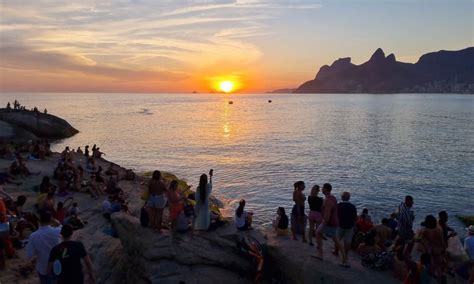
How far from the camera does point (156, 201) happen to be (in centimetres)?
1310

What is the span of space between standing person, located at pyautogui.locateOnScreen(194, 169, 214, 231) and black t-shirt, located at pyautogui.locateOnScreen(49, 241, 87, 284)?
5.92 metres

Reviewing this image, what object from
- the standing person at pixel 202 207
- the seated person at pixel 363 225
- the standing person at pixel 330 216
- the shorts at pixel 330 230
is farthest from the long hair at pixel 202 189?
the seated person at pixel 363 225

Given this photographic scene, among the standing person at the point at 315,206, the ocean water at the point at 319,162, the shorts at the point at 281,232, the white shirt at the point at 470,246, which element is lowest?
the ocean water at the point at 319,162

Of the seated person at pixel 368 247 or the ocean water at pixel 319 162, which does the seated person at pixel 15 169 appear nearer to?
the ocean water at pixel 319 162

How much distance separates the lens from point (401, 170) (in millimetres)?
40281

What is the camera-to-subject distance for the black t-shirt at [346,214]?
11680 mm

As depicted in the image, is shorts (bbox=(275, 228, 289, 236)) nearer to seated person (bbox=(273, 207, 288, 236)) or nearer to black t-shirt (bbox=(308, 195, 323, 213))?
seated person (bbox=(273, 207, 288, 236))

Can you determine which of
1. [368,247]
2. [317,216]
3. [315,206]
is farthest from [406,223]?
[315,206]

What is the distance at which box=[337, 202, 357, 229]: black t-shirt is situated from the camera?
1168 cm

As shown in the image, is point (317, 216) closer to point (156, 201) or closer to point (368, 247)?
point (368, 247)

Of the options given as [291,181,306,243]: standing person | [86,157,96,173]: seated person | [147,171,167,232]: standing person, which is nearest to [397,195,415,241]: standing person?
[291,181,306,243]: standing person

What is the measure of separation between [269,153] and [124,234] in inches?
1541

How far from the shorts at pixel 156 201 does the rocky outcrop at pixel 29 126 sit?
39359 mm

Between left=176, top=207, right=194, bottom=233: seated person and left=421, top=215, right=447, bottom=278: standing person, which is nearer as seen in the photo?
left=421, top=215, right=447, bottom=278: standing person
